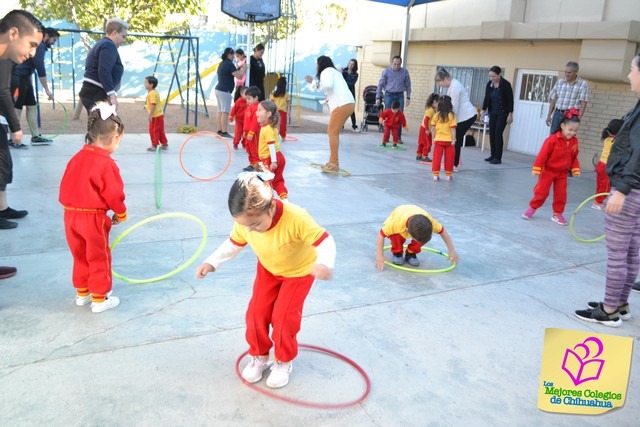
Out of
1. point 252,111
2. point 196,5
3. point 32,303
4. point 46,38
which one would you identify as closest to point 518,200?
point 252,111

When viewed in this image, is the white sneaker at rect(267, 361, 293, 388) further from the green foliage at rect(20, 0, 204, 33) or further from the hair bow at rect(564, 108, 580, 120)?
the green foliage at rect(20, 0, 204, 33)

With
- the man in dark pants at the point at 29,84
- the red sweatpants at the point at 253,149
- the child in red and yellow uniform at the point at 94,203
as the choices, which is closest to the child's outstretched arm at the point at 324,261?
the child in red and yellow uniform at the point at 94,203

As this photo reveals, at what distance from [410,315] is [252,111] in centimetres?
607

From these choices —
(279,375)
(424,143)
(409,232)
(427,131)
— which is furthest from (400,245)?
(424,143)

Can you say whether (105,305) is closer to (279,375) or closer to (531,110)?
(279,375)

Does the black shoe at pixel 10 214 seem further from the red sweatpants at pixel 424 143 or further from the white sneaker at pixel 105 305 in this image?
the red sweatpants at pixel 424 143

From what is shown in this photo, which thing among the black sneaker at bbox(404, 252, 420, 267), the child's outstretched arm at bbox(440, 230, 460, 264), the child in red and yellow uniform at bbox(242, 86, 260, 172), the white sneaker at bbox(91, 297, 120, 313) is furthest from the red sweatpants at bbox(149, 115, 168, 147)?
the child's outstretched arm at bbox(440, 230, 460, 264)

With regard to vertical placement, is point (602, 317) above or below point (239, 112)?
below

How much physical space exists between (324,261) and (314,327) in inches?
50.5

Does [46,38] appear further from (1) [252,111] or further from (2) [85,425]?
(2) [85,425]

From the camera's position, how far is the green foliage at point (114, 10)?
17797mm

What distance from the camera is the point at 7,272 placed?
14.6 ft

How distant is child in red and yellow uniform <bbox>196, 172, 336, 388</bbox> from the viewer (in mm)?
2732

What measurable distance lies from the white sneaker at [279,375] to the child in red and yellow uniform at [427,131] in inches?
337
